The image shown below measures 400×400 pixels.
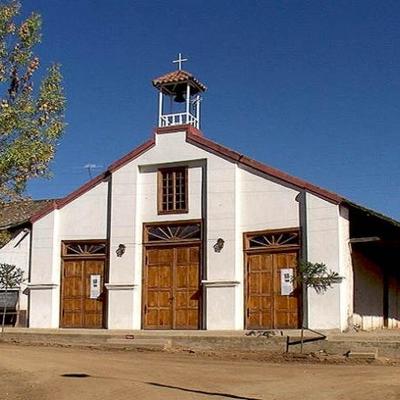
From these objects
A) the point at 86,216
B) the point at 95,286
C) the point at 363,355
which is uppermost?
the point at 86,216

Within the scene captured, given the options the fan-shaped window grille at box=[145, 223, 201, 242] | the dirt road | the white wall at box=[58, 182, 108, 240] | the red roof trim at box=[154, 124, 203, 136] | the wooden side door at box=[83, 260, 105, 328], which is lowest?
the dirt road

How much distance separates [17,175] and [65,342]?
1122 centimetres

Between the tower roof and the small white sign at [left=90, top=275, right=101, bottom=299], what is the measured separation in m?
7.16

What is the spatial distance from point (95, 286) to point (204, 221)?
15.3 ft

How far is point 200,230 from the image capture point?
23594 mm

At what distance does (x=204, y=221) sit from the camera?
23531 millimetres

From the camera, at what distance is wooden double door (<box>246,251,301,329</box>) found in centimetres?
2178

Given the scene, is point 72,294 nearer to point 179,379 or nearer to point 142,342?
point 142,342

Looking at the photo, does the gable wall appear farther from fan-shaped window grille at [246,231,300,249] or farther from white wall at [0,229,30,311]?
fan-shaped window grille at [246,231,300,249]

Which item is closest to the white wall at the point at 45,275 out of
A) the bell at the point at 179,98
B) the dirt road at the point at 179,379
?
the bell at the point at 179,98

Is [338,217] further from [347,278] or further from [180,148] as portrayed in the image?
[180,148]

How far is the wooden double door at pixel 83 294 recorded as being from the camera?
24.7m

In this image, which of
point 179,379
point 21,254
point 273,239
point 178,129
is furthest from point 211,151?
point 179,379

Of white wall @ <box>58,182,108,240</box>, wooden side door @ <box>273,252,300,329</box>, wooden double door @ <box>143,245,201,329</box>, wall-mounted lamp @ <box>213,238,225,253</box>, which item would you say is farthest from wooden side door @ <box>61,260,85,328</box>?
wooden side door @ <box>273,252,300,329</box>
